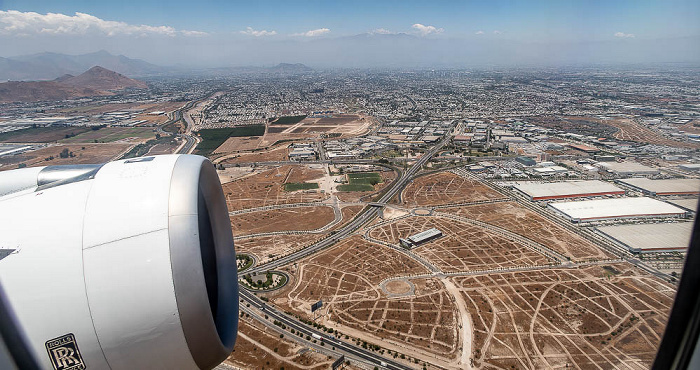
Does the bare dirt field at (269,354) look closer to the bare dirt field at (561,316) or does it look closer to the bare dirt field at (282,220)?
the bare dirt field at (561,316)

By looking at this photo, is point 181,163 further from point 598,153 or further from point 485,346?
point 598,153

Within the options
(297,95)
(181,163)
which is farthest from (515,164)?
(297,95)

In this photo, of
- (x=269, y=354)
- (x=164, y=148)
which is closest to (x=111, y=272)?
(x=269, y=354)

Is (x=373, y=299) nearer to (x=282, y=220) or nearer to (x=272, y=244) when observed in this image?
(x=272, y=244)

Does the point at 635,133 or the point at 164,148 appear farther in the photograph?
the point at 635,133

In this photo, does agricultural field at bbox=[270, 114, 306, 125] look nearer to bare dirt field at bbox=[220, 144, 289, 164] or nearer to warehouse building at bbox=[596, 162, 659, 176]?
bare dirt field at bbox=[220, 144, 289, 164]

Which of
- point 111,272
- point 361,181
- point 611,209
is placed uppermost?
point 111,272
